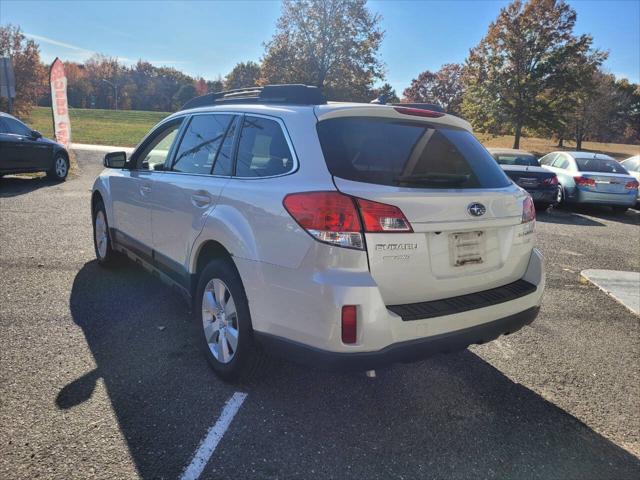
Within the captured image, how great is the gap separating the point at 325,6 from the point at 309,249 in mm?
32228

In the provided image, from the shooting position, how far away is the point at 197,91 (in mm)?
103375

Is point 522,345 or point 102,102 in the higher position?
point 102,102

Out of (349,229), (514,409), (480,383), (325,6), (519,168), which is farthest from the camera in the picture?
(325,6)

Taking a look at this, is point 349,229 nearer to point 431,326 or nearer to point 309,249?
point 309,249

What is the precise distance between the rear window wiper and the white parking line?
1.63 m

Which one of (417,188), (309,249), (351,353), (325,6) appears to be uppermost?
(325,6)

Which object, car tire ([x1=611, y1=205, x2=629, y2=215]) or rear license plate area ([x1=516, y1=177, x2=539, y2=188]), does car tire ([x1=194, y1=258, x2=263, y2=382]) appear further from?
car tire ([x1=611, y1=205, x2=629, y2=215])

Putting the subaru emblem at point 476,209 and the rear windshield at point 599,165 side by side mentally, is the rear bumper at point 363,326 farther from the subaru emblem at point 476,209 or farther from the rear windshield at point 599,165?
the rear windshield at point 599,165

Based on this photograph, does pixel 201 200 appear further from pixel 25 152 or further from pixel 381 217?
pixel 25 152

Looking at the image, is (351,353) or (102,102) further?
(102,102)

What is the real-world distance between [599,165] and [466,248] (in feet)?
37.7

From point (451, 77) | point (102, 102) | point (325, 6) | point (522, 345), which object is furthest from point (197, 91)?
point (522, 345)

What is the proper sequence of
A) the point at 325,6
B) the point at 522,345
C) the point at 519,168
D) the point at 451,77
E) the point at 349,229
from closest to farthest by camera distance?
the point at 349,229 < the point at 522,345 < the point at 519,168 < the point at 325,6 < the point at 451,77

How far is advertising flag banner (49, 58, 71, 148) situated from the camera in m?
20.5
